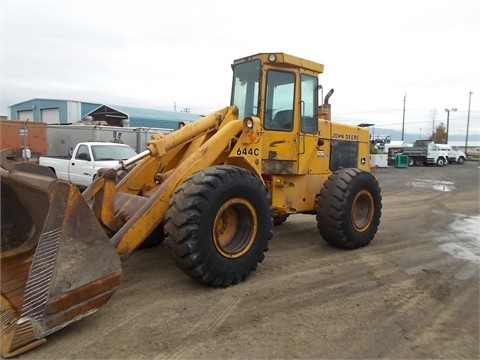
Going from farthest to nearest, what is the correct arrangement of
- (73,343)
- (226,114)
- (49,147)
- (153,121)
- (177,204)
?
1. (153,121)
2. (49,147)
3. (226,114)
4. (177,204)
5. (73,343)

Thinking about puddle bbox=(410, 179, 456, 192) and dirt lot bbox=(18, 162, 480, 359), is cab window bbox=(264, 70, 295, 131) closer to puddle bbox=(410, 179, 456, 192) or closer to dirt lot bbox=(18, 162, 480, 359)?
dirt lot bbox=(18, 162, 480, 359)

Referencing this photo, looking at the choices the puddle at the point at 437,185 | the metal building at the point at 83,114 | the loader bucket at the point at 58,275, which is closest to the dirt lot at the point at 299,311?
the loader bucket at the point at 58,275

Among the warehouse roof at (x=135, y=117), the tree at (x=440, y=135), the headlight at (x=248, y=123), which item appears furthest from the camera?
the tree at (x=440, y=135)

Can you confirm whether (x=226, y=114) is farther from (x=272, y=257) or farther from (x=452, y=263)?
(x=452, y=263)

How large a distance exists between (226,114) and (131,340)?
3.22 metres

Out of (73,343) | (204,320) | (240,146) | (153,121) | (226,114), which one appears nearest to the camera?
(73,343)

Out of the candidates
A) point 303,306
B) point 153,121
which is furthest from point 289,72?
point 153,121

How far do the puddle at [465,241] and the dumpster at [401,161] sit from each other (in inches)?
1048

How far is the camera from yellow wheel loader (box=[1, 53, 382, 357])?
342 centimetres

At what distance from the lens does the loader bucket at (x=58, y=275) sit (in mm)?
3191

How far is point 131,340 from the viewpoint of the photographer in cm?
340

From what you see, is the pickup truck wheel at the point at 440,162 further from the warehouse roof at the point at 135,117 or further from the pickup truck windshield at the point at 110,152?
the pickup truck windshield at the point at 110,152

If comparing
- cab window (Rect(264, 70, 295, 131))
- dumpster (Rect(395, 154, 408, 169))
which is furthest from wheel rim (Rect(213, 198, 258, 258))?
dumpster (Rect(395, 154, 408, 169))

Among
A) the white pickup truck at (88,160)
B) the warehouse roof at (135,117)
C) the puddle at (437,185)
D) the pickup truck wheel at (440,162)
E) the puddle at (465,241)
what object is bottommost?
the puddle at (437,185)
